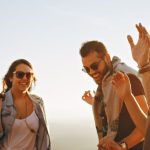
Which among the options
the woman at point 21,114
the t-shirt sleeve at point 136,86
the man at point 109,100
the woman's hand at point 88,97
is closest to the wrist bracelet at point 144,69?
the man at point 109,100

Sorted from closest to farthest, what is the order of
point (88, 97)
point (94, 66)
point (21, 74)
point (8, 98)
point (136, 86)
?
point (136, 86) < point (94, 66) < point (88, 97) < point (8, 98) < point (21, 74)

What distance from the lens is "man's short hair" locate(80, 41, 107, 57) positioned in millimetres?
6219

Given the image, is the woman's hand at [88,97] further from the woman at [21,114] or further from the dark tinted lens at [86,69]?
the dark tinted lens at [86,69]

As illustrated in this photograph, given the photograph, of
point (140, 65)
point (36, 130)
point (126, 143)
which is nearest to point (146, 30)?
point (140, 65)

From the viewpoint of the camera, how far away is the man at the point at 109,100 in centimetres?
544

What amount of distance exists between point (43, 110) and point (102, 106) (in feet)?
6.64

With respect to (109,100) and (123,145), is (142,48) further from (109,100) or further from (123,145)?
(109,100)

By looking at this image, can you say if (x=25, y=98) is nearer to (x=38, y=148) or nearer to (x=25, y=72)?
(x=25, y=72)

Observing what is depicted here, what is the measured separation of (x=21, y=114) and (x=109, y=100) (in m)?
2.16

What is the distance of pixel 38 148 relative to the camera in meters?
7.53

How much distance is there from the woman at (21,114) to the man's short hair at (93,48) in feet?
5.78

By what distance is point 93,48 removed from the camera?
6.25m

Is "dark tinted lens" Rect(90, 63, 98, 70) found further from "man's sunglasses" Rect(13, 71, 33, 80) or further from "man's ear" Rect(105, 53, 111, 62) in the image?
"man's sunglasses" Rect(13, 71, 33, 80)

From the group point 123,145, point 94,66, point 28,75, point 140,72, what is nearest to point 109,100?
point 94,66
